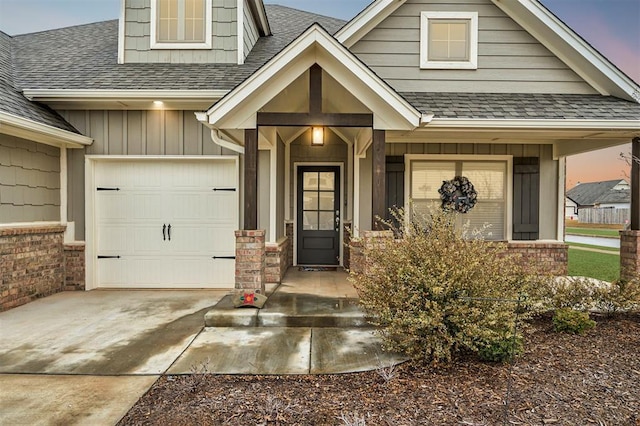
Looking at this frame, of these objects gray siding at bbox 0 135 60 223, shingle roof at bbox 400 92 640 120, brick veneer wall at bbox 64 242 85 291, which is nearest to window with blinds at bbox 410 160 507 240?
shingle roof at bbox 400 92 640 120

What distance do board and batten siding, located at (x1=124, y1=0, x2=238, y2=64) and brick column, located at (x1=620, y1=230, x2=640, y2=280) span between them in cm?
715

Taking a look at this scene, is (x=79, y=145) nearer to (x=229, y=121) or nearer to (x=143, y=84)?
(x=143, y=84)

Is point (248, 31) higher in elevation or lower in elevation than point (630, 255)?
higher

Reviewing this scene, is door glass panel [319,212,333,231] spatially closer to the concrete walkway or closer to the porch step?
the concrete walkway

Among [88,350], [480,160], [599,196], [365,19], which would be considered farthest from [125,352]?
[599,196]

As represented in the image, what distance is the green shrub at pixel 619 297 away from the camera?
4.62 meters

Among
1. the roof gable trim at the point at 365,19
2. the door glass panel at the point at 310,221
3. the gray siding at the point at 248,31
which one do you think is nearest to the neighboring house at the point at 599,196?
the door glass panel at the point at 310,221

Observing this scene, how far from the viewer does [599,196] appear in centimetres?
4338

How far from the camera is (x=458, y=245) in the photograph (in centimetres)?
377

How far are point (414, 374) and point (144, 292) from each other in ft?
16.4

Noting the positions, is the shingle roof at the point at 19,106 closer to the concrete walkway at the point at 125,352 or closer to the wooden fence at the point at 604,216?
the concrete walkway at the point at 125,352

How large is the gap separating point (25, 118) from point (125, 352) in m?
Result: 3.80

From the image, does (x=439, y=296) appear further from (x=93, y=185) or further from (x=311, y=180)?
(x=93, y=185)

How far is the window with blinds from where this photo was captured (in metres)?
7.11
